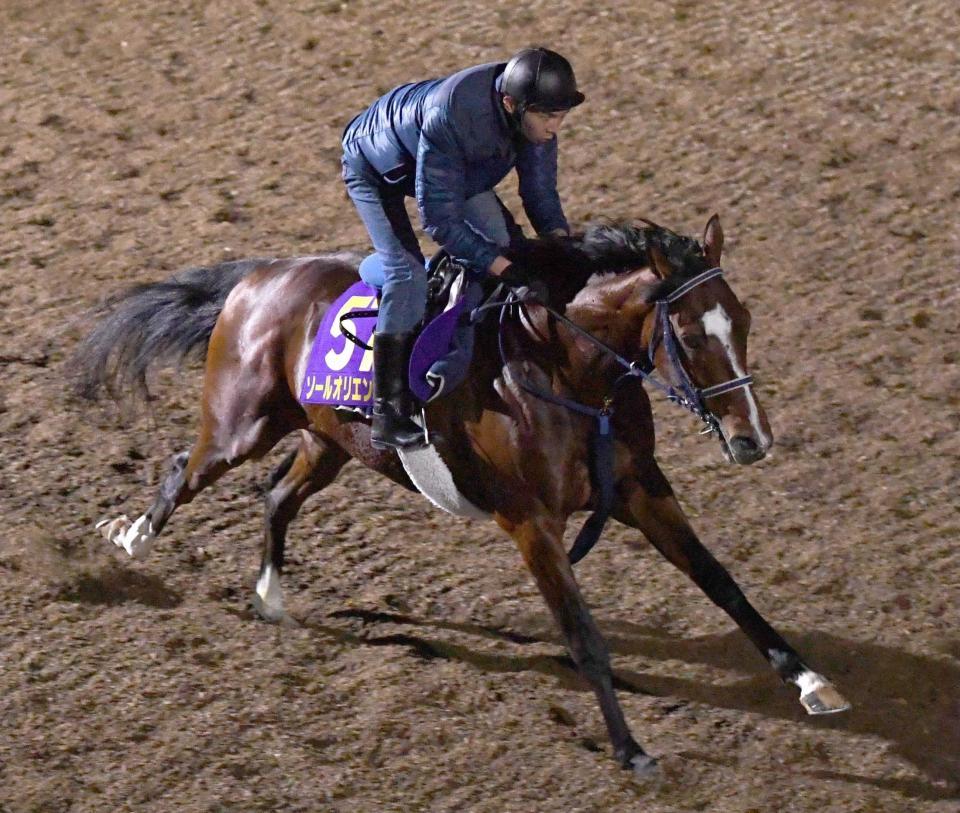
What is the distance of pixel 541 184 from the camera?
18.7ft

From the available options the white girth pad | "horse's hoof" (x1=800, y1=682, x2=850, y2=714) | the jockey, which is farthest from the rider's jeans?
"horse's hoof" (x1=800, y1=682, x2=850, y2=714)

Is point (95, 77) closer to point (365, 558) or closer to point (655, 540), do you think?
point (365, 558)

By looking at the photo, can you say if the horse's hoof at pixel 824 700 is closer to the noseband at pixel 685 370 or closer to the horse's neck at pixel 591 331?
the noseband at pixel 685 370

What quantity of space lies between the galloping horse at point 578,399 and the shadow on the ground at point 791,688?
0.34m

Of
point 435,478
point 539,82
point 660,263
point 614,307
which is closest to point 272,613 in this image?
point 435,478

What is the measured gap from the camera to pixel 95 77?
10922mm

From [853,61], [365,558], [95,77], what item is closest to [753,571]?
[365,558]

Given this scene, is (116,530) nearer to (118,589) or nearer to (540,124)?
(118,589)

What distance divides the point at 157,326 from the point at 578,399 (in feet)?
7.11

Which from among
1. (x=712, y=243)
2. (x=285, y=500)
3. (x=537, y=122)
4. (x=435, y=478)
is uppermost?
(x=537, y=122)

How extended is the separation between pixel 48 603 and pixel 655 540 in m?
2.41

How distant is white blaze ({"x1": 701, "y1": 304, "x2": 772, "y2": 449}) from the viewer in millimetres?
5156

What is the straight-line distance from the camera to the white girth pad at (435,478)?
5.74 m

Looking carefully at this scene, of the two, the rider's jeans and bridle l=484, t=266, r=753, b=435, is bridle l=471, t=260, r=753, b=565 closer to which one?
bridle l=484, t=266, r=753, b=435
